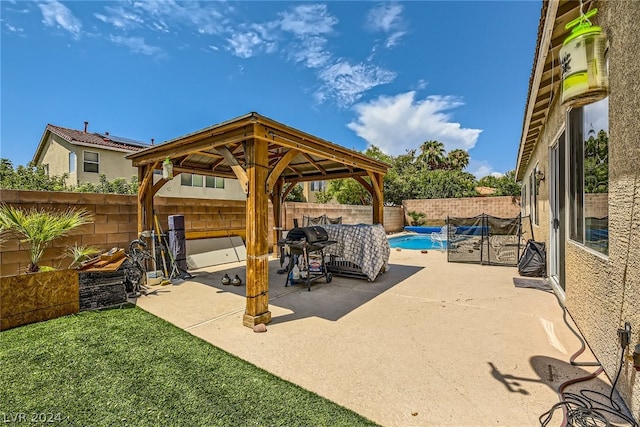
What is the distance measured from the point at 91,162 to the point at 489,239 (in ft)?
55.2

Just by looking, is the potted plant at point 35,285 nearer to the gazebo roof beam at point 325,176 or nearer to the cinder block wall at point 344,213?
the gazebo roof beam at point 325,176

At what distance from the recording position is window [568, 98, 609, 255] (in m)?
2.51

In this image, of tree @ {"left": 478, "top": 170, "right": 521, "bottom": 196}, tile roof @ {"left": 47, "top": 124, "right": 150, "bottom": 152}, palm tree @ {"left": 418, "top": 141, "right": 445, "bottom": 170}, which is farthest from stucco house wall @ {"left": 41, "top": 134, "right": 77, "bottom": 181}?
palm tree @ {"left": 418, "top": 141, "right": 445, "bottom": 170}

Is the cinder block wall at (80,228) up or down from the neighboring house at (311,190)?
down

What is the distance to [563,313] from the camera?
13.0 ft

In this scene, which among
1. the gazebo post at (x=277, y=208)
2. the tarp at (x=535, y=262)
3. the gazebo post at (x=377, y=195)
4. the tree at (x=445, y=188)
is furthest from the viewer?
the tree at (x=445, y=188)

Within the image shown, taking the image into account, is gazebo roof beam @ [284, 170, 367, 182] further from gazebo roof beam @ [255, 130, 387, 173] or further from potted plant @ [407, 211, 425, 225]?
potted plant @ [407, 211, 425, 225]

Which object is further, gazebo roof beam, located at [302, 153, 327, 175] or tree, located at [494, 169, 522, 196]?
tree, located at [494, 169, 522, 196]

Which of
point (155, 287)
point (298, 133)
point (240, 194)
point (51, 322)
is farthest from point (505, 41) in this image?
point (240, 194)

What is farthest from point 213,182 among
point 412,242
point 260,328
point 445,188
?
point 445,188

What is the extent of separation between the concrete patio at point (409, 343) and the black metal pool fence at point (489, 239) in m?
2.85

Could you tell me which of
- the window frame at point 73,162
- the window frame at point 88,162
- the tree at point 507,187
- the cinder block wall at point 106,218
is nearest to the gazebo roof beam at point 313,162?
the cinder block wall at point 106,218

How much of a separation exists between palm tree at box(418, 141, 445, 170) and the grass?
33954 mm

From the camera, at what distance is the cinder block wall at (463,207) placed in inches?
717
